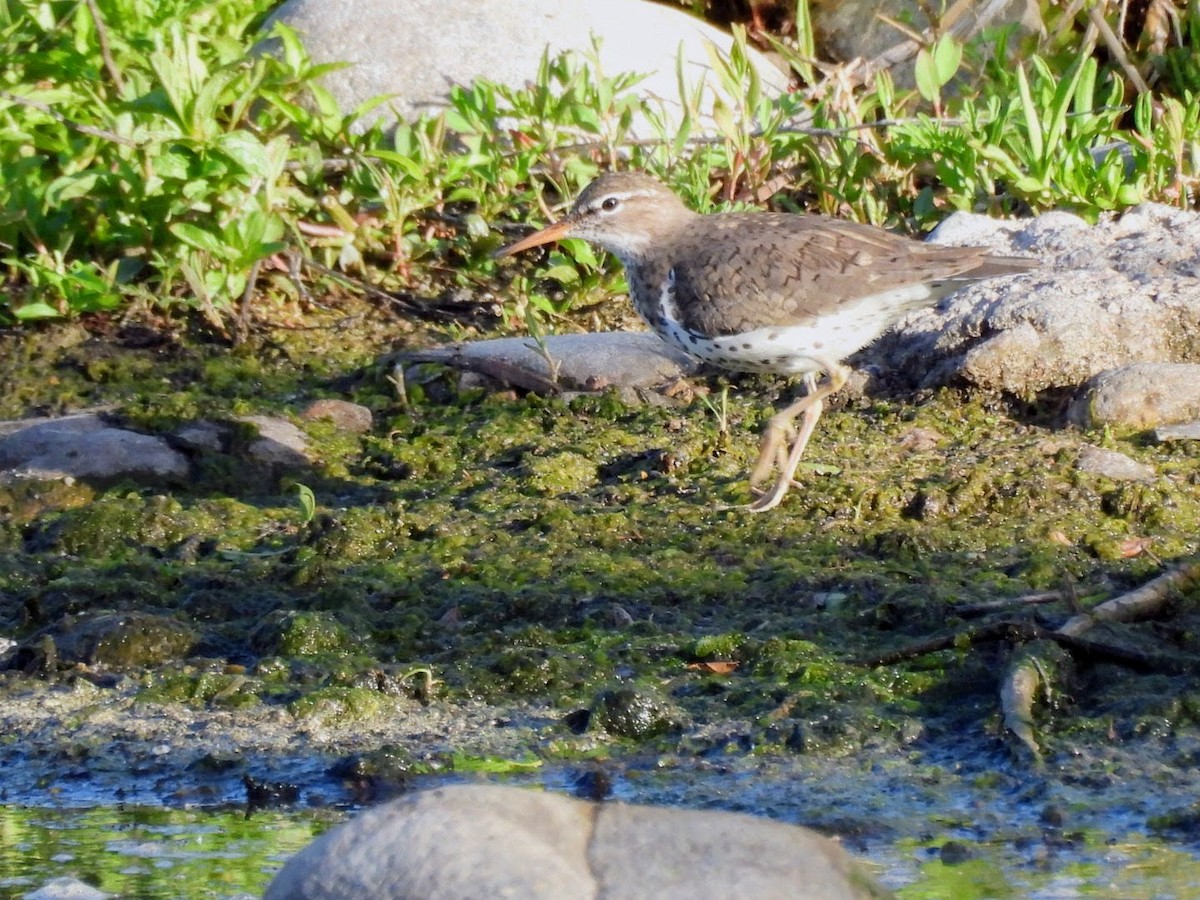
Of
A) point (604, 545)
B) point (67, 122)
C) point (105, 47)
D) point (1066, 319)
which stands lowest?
point (604, 545)

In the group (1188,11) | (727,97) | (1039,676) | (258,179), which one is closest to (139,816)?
(1039,676)

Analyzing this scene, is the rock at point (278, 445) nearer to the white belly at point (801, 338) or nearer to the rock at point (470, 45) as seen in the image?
the white belly at point (801, 338)

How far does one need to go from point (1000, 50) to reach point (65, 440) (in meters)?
5.43

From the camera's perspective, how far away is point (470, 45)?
31.2 ft

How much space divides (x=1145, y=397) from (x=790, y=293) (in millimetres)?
1425

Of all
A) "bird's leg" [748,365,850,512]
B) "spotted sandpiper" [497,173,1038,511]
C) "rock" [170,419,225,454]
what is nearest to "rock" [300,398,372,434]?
"rock" [170,419,225,454]

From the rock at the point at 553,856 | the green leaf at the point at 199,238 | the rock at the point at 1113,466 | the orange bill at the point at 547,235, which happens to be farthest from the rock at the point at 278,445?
the rock at the point at 553,856

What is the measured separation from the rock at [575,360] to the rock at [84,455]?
139cm

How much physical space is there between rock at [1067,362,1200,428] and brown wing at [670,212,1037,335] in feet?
1.87

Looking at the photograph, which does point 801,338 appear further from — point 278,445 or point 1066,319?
point 278,445

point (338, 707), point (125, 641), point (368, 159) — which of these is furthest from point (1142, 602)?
point (368, 159)

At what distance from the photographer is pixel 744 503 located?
634 centimetres

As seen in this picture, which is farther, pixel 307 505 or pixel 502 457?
pixel 502 457

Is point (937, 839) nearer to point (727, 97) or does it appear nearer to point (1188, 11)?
point (727, 97)
